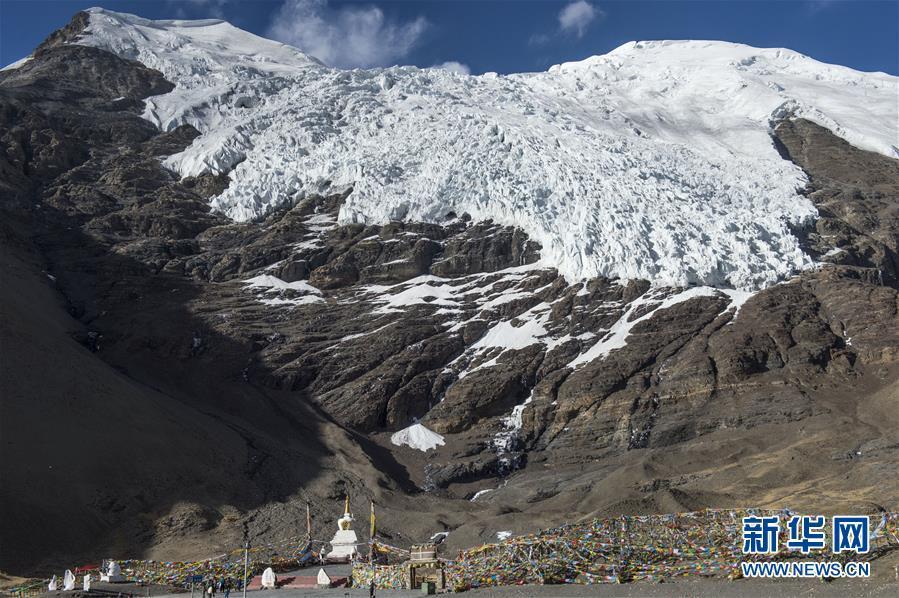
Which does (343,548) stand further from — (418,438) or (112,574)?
(418,438)

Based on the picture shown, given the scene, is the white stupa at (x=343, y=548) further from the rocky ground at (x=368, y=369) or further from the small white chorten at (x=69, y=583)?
the small white chorten at (x=69, y=583)

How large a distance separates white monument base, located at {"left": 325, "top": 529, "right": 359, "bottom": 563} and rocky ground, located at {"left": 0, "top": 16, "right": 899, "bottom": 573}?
698 cm

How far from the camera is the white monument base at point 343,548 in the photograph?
Result: 135 ft

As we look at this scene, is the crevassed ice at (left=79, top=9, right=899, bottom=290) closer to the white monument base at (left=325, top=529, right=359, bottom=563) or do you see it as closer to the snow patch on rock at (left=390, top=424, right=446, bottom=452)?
the snow patch on rock at (left=390, top=424, right=446, bottom=452)

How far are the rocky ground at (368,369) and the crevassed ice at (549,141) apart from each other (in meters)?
2.70

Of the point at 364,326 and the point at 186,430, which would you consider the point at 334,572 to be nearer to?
the point at 186,430

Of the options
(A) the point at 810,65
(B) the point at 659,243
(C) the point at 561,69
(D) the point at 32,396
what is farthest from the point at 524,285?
(A) the point at 810,65

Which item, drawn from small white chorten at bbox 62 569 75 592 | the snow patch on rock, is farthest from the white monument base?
the snow patch on rock

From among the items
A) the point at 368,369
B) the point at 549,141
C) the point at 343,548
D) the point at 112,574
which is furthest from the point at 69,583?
the point at 549,141

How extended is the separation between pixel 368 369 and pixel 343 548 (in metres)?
34.2

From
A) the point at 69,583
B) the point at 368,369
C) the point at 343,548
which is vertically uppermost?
the point at 368,369

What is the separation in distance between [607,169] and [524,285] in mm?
18017

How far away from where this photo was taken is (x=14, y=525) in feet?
139

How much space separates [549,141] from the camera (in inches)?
3846
